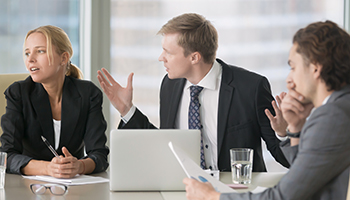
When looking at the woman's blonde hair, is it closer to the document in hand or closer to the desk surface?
the desk surface

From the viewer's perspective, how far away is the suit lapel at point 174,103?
2145 mm

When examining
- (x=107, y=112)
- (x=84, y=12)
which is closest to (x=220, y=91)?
(x=107, y=112)

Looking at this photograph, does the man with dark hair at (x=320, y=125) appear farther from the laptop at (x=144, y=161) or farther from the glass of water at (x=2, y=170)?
the glass of water at (x=2, y=170)

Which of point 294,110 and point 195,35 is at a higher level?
point 195,35

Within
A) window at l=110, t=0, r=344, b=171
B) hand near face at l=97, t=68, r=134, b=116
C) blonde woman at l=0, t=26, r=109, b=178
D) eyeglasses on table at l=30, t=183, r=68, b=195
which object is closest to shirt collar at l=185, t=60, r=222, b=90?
hand near face at l=97, t=68, r=134, b=116

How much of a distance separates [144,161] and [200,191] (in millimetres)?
A: 307

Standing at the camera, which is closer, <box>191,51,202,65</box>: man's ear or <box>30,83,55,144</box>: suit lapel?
<box>30,83,55,144</box>: suit lapel

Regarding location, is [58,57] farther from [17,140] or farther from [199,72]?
[199,72]

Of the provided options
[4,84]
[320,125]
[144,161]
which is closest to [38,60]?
[4,84]

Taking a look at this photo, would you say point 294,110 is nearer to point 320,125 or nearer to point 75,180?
point 320,125

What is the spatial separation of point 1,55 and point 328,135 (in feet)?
9.22

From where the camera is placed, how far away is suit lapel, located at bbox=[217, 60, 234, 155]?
198cm

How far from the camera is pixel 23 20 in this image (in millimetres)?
3270

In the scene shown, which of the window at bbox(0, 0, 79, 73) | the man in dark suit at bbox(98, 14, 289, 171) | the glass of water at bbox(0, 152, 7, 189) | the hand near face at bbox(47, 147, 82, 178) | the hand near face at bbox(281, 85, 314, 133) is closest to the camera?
the hand near face at bbox(281, 85, 314, 133)
